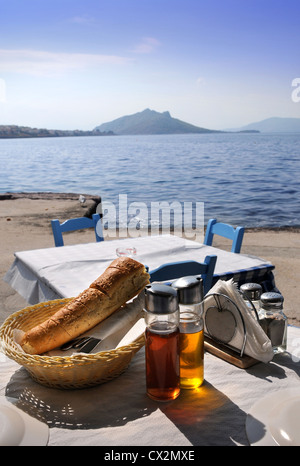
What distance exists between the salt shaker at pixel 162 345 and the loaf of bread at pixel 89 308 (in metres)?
0.18

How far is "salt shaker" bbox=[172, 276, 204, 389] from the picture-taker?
2.63ft

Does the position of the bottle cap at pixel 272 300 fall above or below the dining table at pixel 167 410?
above

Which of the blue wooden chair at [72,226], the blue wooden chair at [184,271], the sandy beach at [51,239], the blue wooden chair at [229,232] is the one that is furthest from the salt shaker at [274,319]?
the sandy beach at [51,239]

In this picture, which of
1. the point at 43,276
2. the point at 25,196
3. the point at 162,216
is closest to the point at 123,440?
the point at 43,276

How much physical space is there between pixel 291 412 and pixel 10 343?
559 mm

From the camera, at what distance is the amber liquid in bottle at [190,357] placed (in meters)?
0.82

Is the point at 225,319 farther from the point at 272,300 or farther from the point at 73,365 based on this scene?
A: the point at 73,365

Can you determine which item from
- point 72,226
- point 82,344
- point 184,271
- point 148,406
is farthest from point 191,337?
point 72,226

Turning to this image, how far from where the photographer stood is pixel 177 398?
0.81 metres

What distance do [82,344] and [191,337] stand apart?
246mm

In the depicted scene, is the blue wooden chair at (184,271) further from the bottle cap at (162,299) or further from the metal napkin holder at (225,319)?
the bottle cap at (162,299)

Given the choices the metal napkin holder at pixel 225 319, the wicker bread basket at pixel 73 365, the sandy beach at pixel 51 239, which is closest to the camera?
the wicker bread basket at pixel 73 365

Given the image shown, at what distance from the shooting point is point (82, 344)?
3.03ft

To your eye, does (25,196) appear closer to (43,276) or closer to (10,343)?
(43,276)
